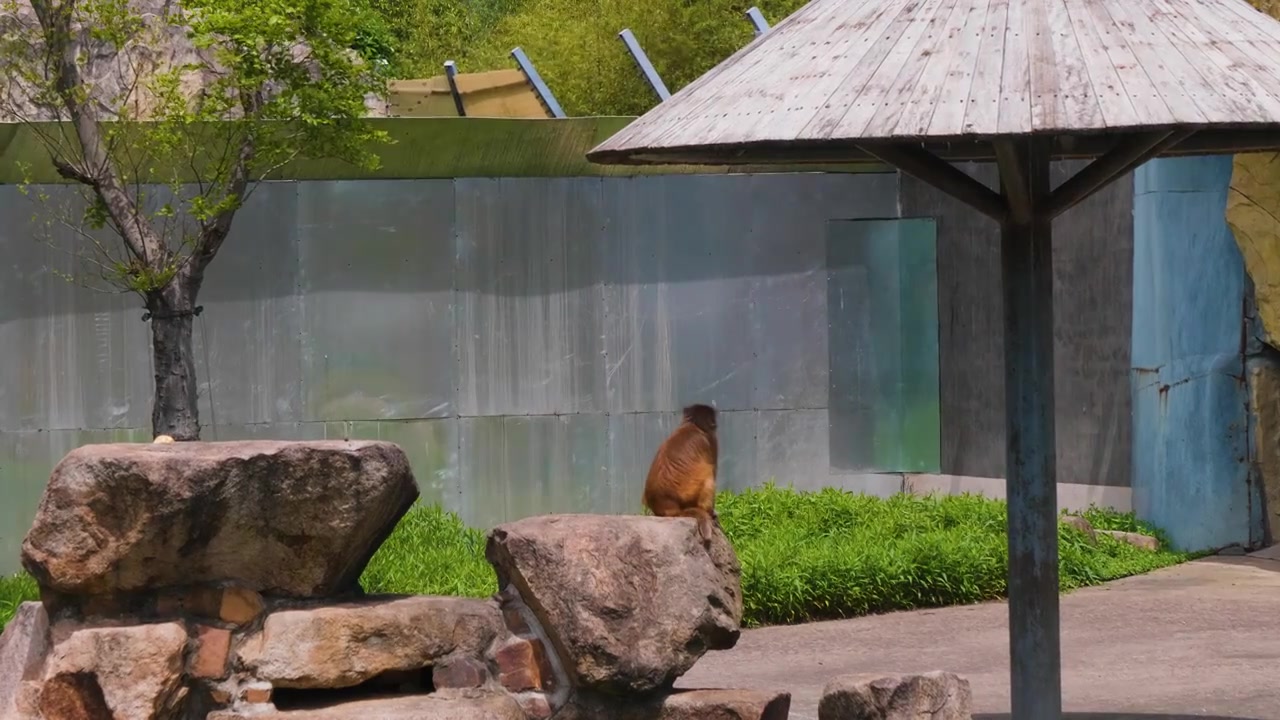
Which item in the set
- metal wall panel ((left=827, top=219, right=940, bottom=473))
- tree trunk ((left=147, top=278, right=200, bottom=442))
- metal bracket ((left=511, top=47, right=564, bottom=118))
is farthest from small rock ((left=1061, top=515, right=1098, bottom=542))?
tree trunk ((left=147, top=278, right=200, bottom=442))

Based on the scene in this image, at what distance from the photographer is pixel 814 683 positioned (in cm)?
780

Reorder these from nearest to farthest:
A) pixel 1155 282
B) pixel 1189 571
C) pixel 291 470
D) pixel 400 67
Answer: pixel 291 470, pixel 1189 571, pixel 1155 282, pixel 400 67

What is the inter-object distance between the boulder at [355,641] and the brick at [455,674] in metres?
0.03

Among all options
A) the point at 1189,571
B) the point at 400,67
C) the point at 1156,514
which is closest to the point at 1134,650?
the point at 1189,571

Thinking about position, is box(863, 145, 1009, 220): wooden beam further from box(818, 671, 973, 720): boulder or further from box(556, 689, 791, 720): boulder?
box(556, 689, 791, 720): boulder

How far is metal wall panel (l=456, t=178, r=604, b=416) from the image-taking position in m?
11.9

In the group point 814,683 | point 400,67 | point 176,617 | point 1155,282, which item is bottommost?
point 814,683

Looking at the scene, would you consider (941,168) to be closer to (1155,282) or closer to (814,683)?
(814,683)

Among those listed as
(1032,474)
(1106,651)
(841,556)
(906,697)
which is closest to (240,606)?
(906,697)

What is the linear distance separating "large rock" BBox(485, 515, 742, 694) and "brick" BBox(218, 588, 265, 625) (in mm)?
853

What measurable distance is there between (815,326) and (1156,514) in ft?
9.11

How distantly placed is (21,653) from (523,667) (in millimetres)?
1688

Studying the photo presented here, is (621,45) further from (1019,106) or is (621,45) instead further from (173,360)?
(1019,106)

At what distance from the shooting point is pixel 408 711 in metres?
5.54
